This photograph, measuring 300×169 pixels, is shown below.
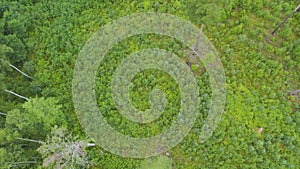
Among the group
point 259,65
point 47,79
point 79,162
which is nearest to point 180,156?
point 79,162

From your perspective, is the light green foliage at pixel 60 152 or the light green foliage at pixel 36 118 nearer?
the light green foliage at pixel 60 152

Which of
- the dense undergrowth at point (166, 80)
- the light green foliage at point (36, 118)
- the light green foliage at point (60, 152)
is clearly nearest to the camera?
the light green foliage at point (60, 152)

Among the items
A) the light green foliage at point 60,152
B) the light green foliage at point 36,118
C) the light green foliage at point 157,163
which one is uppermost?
the light green foliage at point 36,118

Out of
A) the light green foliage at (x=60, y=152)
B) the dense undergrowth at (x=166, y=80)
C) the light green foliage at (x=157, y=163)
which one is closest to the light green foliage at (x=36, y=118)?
the dense undergrowth at (x=166, y=80)

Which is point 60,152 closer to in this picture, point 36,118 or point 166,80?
point 36,118

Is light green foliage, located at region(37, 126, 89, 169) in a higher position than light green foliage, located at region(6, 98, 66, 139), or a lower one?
lower

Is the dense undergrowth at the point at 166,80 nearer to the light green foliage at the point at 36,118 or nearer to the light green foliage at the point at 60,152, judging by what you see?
the light green foliage at the point at 36,118

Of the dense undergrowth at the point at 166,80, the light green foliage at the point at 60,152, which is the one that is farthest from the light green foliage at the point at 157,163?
the light green foliage at the point at 60,152

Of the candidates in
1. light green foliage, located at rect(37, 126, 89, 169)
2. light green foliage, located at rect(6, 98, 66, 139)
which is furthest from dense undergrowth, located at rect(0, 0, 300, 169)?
light green foliage, located at rect(37, 126, 89, 169)

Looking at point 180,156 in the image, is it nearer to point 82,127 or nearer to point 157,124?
point 157,124

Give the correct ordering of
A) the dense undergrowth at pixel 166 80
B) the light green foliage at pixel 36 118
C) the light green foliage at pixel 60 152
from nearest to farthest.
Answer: the light green foliage at pixel 60 152, the light green foliage at pixel 36 118, the dense undergrowth at pixel 166 80

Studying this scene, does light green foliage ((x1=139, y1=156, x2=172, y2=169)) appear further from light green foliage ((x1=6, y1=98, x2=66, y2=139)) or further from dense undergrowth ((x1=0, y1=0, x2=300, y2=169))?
light green foliage ((x1=6, y1=98, x2=66, y2=139))

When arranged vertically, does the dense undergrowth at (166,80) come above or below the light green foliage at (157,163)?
above
